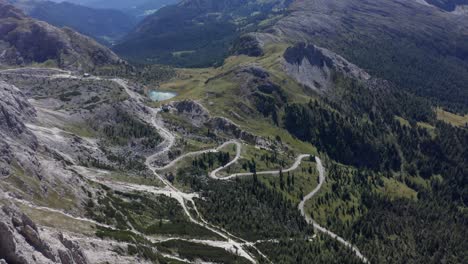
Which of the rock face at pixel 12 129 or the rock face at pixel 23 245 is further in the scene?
the rock face at pixel 12 129

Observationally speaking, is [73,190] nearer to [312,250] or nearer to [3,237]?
[3,237]

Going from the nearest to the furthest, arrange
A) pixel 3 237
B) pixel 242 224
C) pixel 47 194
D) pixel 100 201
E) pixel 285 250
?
pixel 3 237 < pixel 47 194 < pixel 100 201 < pixel 285 250 < pixel 242 224

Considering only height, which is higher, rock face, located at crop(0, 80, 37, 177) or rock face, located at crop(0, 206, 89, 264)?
rock face, located at crop(0, 206, 89, 264)

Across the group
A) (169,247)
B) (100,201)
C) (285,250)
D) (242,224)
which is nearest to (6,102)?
(100,201)

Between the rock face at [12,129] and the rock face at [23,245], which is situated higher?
the rock face at [23,245]

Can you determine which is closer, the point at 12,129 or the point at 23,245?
the point at 23,245

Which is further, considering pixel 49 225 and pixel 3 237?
pixel 49 225

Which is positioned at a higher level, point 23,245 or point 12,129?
point 23,245

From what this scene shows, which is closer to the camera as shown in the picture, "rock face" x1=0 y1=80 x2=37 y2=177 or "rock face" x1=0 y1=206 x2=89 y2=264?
"rock face" x1=0 y1=206 x2=89 y2=264
